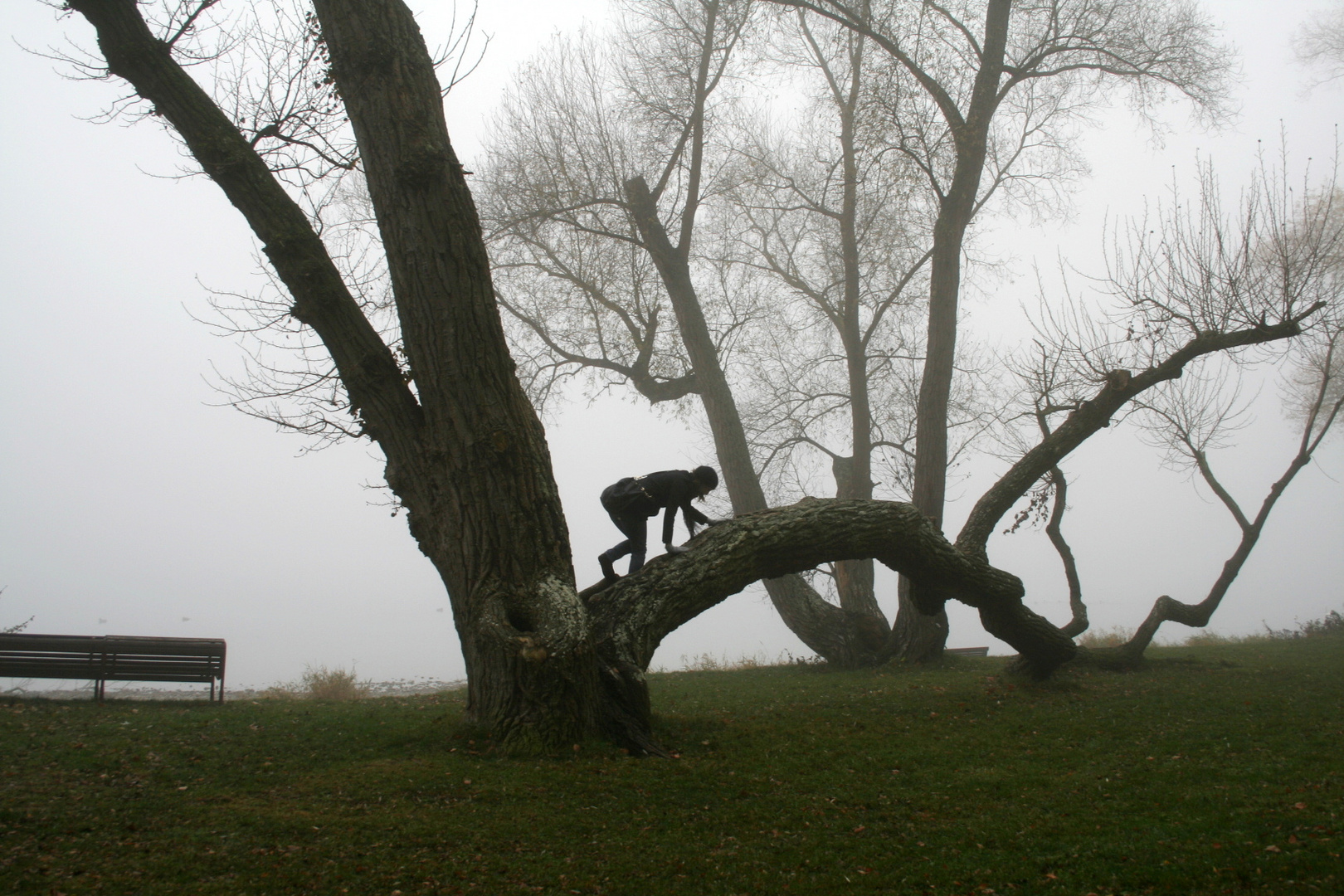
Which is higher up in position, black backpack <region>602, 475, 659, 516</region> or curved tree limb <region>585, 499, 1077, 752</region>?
black backpack <region>602, 475, 659, 516</region>

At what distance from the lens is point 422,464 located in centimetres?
549

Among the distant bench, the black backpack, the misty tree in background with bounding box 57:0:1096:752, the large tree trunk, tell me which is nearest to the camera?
the misty tree in background with bounding box 57:0:1096:752

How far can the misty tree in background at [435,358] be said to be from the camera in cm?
528

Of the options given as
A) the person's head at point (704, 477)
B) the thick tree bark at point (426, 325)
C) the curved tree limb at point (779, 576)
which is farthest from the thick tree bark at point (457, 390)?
the person's head at point (704, 477)

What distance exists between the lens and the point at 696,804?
4332 millimetres

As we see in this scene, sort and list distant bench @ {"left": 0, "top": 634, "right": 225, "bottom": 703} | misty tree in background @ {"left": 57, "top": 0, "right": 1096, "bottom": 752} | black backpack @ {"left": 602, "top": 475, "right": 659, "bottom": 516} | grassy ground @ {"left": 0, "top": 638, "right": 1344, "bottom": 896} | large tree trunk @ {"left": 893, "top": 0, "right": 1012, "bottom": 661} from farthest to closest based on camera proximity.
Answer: large tree trunk @ {"left": 893, "top": 0, "right": 1012, "bottom": 661} → distant bench @ {"left": 0, "top": 634, "right": 225, "bottom": 703} → black backpack @ {"left": 602, "top": 475, "right": 659, "bottom": 516} → misty tree in background @ {"left": 57, "top": 0, "right": 1096, "bottom": 752} → grassy ground @ {"left": 0, "top": 638, "right": 1344, "bottom": 896}

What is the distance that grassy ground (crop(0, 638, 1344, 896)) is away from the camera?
10.9 ft

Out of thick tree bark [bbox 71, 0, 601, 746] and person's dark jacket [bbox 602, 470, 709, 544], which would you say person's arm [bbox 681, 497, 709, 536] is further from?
thick tree bark [bbox 71, 0, 601, 746]

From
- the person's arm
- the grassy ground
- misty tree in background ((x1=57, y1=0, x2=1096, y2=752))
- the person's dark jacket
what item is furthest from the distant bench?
the person's arm

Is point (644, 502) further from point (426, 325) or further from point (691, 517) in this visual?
point (426, 325)

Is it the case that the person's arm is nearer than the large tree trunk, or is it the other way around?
the person's arm

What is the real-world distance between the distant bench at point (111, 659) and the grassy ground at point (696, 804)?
109 cm

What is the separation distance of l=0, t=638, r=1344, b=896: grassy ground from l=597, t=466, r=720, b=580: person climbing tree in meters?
1.48

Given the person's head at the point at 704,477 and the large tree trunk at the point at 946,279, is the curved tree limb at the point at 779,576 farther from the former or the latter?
the large tree trunk at the point at 946,279
